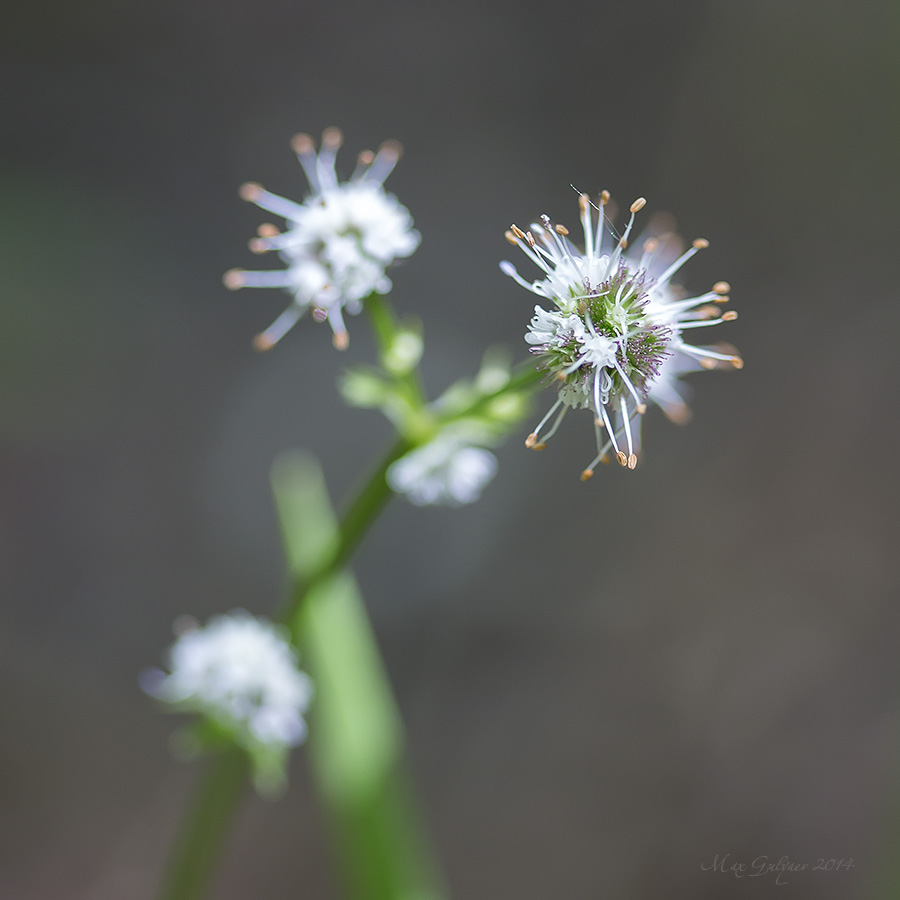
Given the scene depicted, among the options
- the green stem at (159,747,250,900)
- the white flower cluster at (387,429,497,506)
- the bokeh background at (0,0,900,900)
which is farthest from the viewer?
the bokeh background at (0,0,900,900)

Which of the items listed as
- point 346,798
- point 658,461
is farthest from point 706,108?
point 346,798

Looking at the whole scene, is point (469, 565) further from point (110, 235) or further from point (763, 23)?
point (763, 23)

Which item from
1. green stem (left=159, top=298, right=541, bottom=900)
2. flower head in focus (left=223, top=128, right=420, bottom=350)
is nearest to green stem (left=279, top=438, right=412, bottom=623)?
green stem (left=159, top=298, right=541, bottom=900)

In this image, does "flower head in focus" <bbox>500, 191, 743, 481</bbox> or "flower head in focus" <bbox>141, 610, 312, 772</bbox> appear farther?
"flower head in focus" <bbox>141, 610, 312, 772</bbox>

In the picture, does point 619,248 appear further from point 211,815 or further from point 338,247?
point 211,815

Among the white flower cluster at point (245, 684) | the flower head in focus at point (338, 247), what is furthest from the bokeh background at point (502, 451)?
the flower head in focus at point (338, 247)

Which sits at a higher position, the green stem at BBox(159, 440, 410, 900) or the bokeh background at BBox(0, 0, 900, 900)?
the bokeh background at BBox(0, 0, 900, 900)

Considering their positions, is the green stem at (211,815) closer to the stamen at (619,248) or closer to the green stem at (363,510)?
the green stem at (363,510)

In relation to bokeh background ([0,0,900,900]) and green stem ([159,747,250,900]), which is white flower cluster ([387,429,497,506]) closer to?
green stem ([159,747,250,900])
